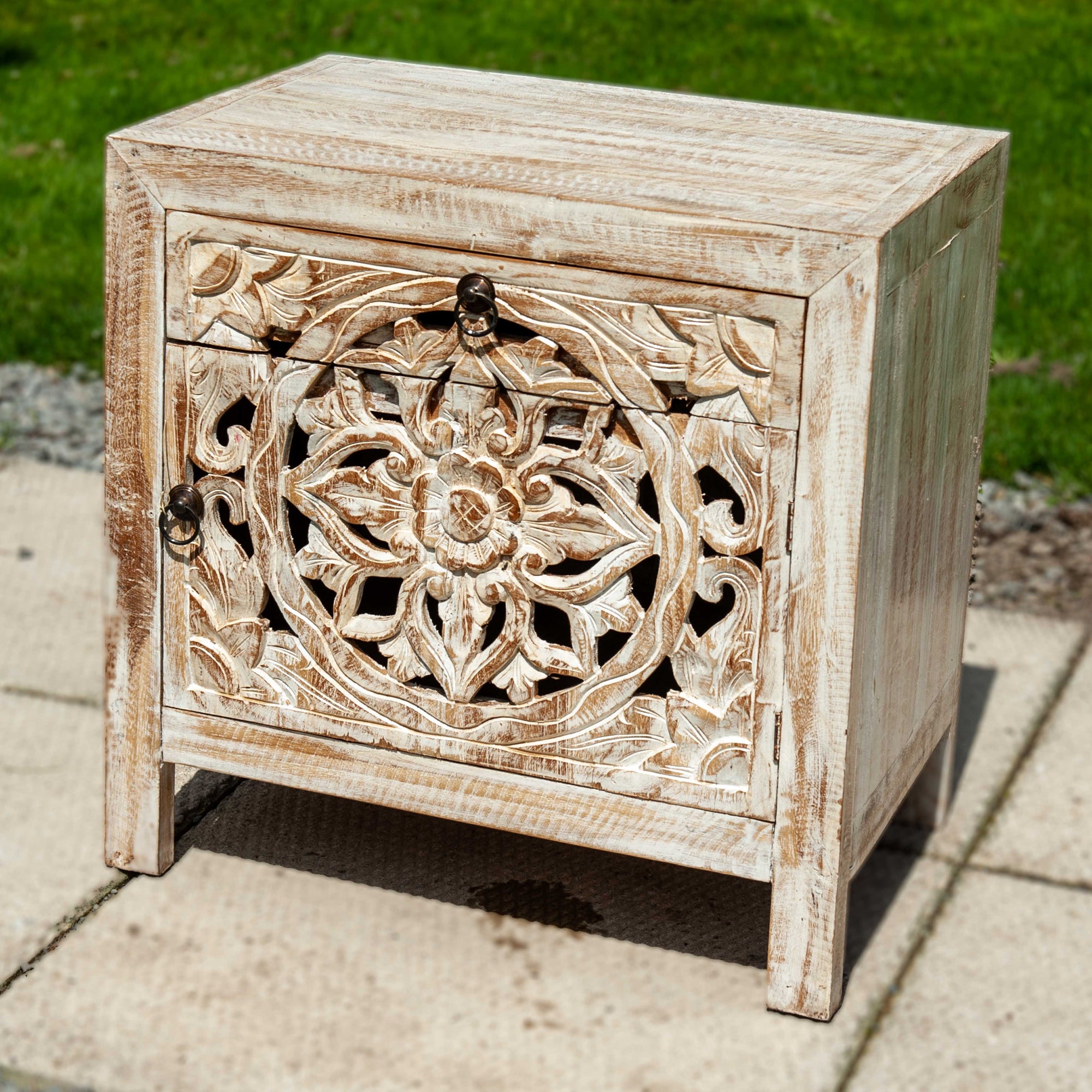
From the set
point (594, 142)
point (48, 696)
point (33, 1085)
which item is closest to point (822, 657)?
point (594, 142)

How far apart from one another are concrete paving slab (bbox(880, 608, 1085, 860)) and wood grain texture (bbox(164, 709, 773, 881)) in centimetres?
72

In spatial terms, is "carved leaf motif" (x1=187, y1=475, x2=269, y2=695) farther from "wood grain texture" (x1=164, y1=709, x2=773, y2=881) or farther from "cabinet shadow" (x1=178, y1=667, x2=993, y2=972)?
"cabinet shadow" (x1=178, y1=667, x2=993, y2=972)

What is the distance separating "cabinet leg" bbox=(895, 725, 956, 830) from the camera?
305 centimetres

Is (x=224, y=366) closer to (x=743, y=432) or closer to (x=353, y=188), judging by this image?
(x=353, y=188)

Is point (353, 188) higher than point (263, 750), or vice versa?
point (353, 188)

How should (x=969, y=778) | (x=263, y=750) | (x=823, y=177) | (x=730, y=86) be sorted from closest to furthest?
1. (x=823, y=177)
2. (x=263, y=750)
3. (x=969, y=778)
4. (x=730, y=86)

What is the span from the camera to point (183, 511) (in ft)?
8.23

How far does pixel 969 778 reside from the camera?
325 centimetres

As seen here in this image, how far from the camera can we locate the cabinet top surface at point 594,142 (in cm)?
225

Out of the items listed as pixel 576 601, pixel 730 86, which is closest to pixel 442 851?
pixel 576 601

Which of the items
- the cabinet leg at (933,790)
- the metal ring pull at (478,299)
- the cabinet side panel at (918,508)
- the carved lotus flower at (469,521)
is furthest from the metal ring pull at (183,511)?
the cabinet leg at (933,790)

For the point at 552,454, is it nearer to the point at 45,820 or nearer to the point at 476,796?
the point at 476,796

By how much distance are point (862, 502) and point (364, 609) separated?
0.97 m

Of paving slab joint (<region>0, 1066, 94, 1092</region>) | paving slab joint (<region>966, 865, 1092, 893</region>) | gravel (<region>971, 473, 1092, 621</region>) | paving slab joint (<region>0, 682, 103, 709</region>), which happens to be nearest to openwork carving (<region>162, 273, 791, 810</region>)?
paving slab joint (<region>0, 1066, 94, 1092</region>)
